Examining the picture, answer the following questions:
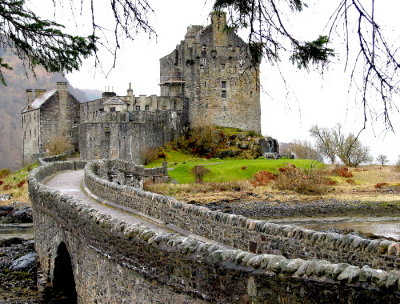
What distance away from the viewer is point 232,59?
54.8m

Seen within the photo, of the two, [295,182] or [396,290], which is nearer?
[396,290]

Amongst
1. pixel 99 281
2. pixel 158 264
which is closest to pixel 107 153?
pixel 99 281

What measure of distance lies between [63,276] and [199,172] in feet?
84.8

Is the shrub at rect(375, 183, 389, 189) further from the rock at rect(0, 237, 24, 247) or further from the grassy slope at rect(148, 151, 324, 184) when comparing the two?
the rock at rect(0, 237, 24, 247)

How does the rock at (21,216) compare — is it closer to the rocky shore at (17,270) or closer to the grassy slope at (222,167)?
the rocky shore at (17,270)

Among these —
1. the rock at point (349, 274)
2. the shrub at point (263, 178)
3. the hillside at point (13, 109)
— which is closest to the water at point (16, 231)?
the shrub at point (263, 178)

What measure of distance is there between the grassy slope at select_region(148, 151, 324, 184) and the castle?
3326 mm

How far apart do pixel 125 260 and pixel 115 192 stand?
7789 millimetres

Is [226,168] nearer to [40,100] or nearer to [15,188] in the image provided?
[15,188]

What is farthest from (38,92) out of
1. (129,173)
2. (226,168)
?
(129,173)

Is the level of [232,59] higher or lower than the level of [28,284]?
higher

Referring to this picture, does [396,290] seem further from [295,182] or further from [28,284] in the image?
[295,182]

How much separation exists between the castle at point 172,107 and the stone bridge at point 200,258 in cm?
3232

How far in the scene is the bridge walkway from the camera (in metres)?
12.8
